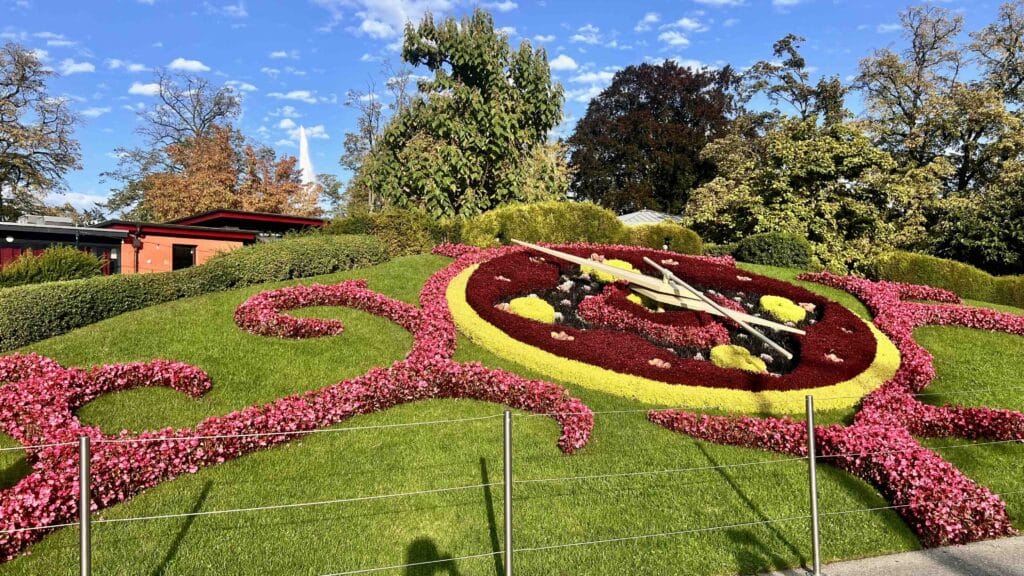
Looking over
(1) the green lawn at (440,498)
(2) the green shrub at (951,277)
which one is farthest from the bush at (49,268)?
(2) the green shrub at (951,277)

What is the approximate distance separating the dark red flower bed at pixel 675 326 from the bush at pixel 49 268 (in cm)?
758

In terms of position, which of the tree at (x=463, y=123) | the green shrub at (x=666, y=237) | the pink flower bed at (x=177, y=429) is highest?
the tree at (x=463, y=123)

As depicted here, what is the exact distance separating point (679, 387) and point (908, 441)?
7.34 feet

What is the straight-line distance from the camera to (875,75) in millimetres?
27516

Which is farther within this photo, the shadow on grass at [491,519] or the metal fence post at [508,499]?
the shadow on grass at [491,519]

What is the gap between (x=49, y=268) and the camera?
32.1ft

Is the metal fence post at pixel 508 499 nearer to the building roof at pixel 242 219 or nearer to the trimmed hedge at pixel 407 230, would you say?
the trimmed hedge at pixel 407 230

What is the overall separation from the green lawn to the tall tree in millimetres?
33939

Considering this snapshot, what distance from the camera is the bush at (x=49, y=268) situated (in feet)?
31.1

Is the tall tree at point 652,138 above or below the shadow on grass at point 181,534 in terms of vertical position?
above

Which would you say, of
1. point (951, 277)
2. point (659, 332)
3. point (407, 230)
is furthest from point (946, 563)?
point (951, 277)

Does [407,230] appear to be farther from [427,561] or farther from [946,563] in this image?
[946,563]

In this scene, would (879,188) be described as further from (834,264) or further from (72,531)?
(72,531)

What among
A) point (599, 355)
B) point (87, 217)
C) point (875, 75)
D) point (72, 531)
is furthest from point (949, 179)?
point (87, 217)
